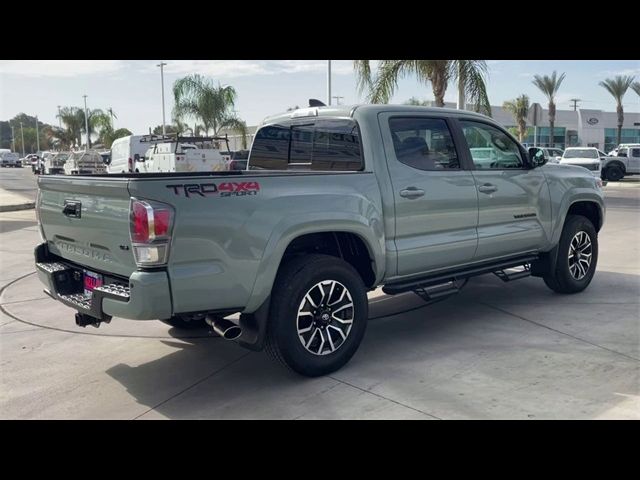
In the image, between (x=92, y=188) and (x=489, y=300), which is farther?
(x=489, y=300)

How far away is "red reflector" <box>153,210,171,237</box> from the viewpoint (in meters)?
3.68

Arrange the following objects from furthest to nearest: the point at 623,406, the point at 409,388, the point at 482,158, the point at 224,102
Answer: the point at 224,102
the point at 482,158
the point at 409,388
the point at 623,406

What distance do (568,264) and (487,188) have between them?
5.45 ft

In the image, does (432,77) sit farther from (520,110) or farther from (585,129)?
(585,129)

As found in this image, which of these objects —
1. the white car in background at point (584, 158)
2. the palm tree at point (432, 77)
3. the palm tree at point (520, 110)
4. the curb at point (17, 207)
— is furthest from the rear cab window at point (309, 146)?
the palm tree at point (520, 110)

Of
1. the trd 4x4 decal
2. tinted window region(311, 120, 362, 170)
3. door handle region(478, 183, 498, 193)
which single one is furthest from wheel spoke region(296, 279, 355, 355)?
door handle region(478, 183, 498, 193)

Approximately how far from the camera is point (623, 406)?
389 centimetres

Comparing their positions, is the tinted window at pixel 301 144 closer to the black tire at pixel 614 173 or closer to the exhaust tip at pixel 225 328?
the exhaust tip at pixel 225 328

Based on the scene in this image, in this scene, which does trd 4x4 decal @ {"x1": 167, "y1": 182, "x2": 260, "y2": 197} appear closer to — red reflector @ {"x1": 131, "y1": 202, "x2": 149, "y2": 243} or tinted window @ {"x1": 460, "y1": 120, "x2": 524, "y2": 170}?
red reflector @ {"x1": 131, "y1": 202, "x2": 149, "y2": 243}

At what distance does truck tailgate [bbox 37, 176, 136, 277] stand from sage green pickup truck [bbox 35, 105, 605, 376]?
15 mm

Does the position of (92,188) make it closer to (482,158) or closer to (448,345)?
(448,345)

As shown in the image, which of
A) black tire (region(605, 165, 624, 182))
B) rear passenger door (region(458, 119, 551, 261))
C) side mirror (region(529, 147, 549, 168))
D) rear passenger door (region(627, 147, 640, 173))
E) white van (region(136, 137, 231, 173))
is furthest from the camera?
rear passenger door (region(627, 147, 640, 173))
